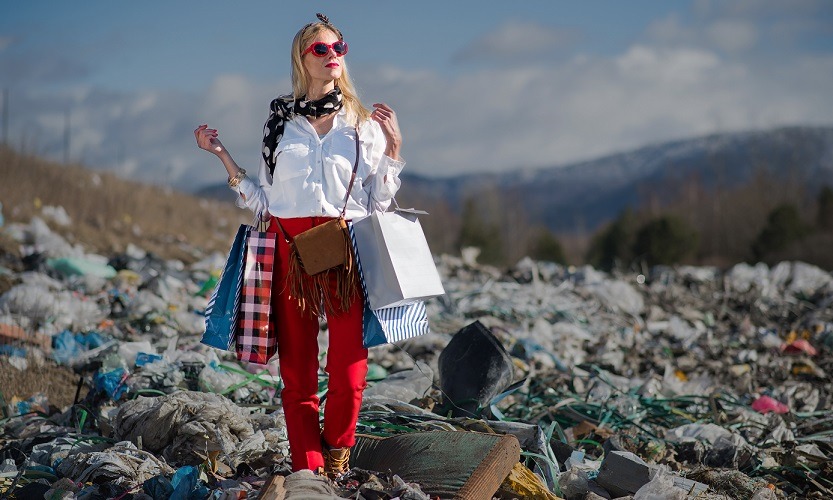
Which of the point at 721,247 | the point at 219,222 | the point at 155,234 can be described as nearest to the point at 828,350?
the point at 155,234

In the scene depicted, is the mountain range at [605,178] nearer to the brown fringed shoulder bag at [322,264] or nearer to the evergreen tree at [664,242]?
the evergreen tree at [664,242]

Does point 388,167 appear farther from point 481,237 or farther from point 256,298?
point 481,237

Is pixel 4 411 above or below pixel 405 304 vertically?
below

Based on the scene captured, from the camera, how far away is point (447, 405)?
13.7ft

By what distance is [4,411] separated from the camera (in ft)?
15.0

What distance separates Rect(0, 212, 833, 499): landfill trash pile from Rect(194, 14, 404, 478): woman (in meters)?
0.21

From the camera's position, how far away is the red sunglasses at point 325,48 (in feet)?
9.89

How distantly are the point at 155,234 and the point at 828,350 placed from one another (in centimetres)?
1226

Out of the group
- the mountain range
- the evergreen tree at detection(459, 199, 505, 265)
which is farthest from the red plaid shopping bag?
the mountain range

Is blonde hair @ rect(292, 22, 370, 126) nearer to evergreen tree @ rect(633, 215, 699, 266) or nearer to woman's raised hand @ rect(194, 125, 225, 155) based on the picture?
woman's raised hand @ rect(194, 125, 225, 155)

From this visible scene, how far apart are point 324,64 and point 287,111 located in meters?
0.21

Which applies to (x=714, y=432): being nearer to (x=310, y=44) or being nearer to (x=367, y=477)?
(x=367, y=477)

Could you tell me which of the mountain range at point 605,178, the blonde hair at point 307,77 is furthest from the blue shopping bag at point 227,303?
the mountain range at point 605,178

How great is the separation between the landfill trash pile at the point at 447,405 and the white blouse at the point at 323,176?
A: 0.90 metres
